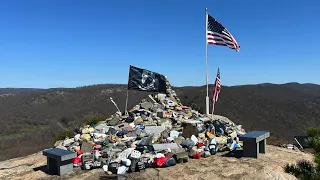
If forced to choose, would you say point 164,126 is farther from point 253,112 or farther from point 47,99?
point 47,99

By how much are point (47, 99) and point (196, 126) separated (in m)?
62.2

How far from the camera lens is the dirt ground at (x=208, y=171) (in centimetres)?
958

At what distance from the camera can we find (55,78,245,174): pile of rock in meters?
10.8

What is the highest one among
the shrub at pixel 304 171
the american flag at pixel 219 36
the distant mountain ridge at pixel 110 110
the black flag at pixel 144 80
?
the american flag at pixel 219 36

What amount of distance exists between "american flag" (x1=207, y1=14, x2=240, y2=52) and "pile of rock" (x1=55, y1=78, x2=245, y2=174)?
413cm

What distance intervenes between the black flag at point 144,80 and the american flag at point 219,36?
375 centimetres

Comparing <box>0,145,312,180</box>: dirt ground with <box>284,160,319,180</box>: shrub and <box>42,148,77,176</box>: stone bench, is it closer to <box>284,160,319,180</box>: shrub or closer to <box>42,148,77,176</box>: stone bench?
<box>42,148,77,176</box>: stone bench

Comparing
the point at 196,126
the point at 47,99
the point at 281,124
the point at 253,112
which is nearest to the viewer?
the point at 196,126

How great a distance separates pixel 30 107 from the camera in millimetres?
65000

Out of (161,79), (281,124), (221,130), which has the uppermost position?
(161,79)

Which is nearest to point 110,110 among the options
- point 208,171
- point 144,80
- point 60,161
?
point 144,80

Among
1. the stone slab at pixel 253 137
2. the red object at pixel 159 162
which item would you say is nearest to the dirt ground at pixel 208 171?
the red object at pixel 159 162

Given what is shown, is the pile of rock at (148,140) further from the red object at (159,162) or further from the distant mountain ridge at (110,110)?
the distant mountain ridge at (110,110)

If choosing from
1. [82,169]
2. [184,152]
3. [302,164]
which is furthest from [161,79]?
[302,164]
